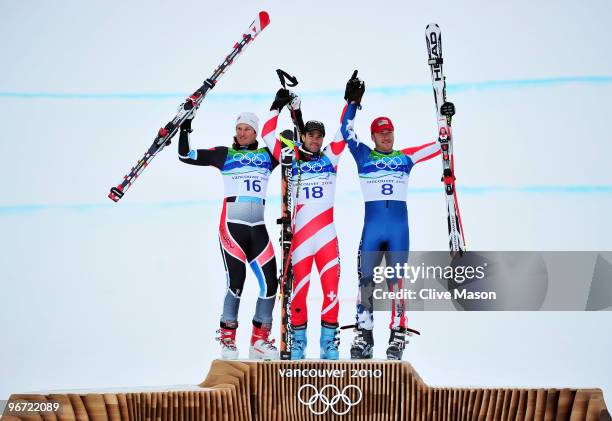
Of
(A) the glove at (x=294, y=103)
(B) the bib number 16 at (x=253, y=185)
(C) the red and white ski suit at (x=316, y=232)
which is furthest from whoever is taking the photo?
(A) the glove at (x=294, y=103)

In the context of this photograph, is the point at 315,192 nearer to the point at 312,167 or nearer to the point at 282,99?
the point at 312,167

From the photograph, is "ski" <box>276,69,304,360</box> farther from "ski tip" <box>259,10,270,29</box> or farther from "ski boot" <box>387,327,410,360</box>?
"ski tip" <box>259,10,270,29</box>

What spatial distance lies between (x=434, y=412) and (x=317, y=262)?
4.32ft

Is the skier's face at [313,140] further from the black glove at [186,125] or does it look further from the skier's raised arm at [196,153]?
the black glove at [186,125]

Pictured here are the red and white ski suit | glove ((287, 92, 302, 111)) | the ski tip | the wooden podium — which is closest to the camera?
the wooden podium

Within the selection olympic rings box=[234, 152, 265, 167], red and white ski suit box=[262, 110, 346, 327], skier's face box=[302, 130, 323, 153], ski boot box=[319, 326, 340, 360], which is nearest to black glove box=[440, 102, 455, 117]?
red and white ski suit box=[262, 110, 346, 327]

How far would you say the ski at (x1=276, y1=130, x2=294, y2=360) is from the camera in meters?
6.52

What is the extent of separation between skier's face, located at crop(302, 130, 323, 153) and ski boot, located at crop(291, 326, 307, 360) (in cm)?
127

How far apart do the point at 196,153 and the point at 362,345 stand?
5.85 feet

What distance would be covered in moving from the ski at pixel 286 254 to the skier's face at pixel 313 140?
0.14 metres

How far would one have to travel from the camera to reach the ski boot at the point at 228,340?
646 centimetres

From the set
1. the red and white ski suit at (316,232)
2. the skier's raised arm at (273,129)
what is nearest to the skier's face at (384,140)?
the red and white ski suit at (316,232)

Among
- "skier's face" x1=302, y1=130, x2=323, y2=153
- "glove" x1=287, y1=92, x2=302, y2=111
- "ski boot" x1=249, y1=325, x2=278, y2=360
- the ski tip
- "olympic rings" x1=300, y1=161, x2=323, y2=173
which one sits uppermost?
the ski tip

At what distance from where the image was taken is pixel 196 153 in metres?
6.71
